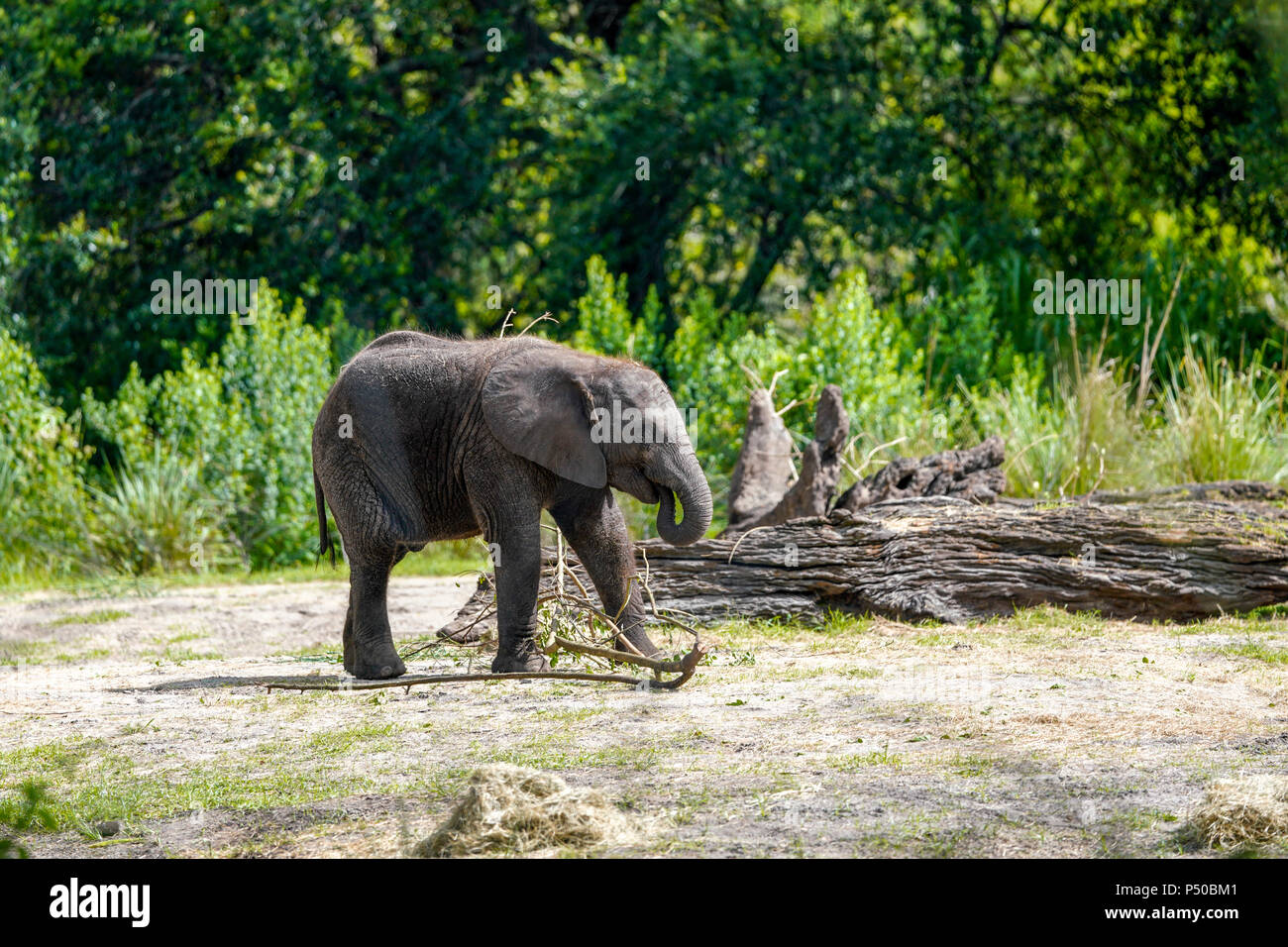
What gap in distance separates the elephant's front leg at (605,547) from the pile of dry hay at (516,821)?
10.2 ft

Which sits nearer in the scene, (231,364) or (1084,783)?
(1084,783)

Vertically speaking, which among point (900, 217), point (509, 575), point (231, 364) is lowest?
point (509, 575)

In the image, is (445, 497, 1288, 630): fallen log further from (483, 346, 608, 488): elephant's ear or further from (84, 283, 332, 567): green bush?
(84, 283, 332, 567): green bush

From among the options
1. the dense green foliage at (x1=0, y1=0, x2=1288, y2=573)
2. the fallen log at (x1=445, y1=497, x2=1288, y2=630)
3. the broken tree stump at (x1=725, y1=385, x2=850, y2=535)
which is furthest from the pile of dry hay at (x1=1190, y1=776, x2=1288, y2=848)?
the dense green foliage at (x1=0, y1=0, x2=1288, y2=573)

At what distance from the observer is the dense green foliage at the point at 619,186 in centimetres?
1540

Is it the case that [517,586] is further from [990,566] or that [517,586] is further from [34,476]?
[34,476]

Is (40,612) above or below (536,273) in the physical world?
below

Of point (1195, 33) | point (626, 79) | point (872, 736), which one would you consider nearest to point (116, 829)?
point (872, 736)

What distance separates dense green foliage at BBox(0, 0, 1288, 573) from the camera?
15.4 meters

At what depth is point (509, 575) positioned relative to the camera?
7.27m

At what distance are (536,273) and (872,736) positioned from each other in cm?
1337

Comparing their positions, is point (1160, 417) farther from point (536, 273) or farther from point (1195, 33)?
point (536, 273)

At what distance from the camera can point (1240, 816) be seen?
13.9 ft

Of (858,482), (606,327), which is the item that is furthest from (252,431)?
(858,482)
